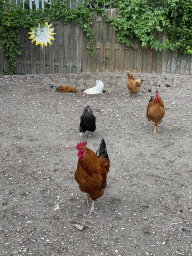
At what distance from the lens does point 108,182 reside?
3744 millimetres

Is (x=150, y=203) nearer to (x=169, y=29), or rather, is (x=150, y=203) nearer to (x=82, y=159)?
(x=82, y=159)

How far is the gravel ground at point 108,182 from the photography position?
2670 mm

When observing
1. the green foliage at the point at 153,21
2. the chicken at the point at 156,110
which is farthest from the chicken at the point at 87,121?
the green foliage at the point at 153,21

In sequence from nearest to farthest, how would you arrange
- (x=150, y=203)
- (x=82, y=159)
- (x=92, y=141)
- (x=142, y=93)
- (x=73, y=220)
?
(x=82, y=159) < (x=73, y=220) < (x=150, y=203) < (x=92, y=141) < (x=142, y=93)

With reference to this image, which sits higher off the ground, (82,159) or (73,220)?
Answer: (82,159)

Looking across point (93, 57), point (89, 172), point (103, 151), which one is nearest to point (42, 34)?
point (93, 57)

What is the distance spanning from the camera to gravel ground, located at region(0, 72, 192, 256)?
2.67 m

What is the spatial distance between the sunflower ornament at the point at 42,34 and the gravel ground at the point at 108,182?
3.55 m

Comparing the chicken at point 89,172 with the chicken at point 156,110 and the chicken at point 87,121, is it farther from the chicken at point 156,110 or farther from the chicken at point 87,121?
the chicken at point 156,110

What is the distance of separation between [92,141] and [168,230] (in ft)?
8.29

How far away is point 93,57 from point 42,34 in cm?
210

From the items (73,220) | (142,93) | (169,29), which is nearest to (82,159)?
(73,220)

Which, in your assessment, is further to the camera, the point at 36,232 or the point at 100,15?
the point at 100,15

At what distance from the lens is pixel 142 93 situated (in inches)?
323
